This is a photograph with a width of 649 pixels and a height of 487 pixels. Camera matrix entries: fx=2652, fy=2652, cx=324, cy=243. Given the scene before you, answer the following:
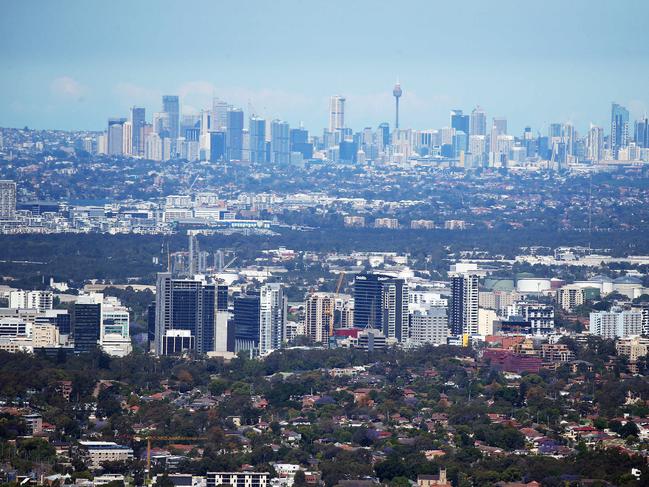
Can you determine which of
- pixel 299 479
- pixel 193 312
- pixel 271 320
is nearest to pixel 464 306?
pixel 271 320

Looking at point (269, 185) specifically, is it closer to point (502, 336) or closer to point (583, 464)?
point (502, 336)

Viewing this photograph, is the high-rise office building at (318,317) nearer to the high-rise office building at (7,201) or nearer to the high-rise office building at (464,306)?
the high-rise office building at (464,306)

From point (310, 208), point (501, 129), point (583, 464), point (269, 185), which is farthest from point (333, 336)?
point (501, 129)

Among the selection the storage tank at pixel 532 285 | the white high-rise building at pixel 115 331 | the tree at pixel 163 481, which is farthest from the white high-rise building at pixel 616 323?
the tree at pixel 163 481

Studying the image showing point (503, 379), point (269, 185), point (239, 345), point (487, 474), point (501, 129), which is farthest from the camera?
point (501, 129)

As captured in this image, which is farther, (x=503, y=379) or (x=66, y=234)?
(x=66, y=234)

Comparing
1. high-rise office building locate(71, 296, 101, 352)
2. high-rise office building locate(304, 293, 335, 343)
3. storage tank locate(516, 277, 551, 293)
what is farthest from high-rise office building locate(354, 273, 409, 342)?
storage tank locate(516, 277, 551, 293)

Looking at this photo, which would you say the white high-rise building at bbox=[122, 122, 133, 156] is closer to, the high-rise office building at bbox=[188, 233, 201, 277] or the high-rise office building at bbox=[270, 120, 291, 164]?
the high-rise office building at bbox=[270, 120, 291, 164]
